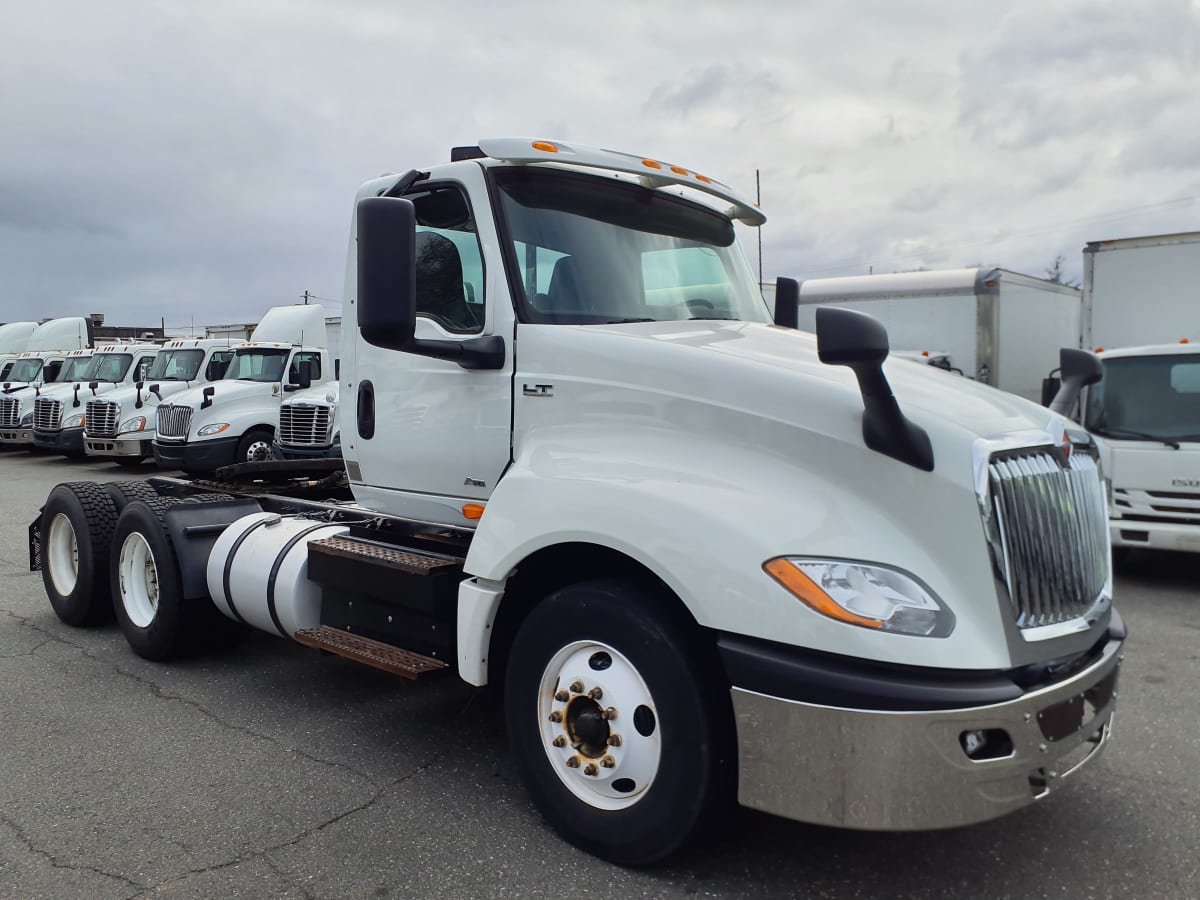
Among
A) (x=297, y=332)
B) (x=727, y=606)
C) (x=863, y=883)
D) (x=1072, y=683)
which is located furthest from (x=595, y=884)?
(x=297, y=332)

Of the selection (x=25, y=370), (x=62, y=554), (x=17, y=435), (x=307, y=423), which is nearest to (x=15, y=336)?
(x=25, y=370)

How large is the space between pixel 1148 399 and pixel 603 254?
20.6 feet

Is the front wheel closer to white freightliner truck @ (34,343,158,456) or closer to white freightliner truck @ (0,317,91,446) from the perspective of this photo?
white freightliner truck @ (34,343,158,456)

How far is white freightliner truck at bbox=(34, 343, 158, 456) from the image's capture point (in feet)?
61.5

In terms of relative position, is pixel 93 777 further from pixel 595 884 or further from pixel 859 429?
pixel 859 429

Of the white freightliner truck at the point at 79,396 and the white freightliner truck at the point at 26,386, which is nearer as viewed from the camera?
the white freightliner truck at the point at 79,396

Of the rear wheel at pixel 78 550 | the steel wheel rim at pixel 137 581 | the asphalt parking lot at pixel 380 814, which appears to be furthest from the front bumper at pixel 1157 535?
the rear wheel at pixel 78 550

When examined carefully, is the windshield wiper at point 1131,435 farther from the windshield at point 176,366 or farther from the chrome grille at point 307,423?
the windshield at point 176,366

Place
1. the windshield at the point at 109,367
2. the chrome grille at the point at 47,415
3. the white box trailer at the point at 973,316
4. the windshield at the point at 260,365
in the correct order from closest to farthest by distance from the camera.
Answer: the white box trailer at the point at 973,316 < the windshield at the point at 260,365 < the chrome grille at the point at 47,415 < the windshield at the point at 109,367

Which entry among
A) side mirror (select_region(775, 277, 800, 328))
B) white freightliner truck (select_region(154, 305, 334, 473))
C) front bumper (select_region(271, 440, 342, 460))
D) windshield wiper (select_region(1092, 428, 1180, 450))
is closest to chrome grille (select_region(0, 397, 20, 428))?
white freightliner truck (select_region(154, 305, 334, 473))

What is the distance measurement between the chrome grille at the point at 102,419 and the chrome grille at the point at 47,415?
6.71ft

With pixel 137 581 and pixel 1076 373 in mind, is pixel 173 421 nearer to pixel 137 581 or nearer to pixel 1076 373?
pixel 137 581

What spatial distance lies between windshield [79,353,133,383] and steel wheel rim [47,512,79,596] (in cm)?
1420

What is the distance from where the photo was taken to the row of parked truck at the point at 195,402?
15.3m
